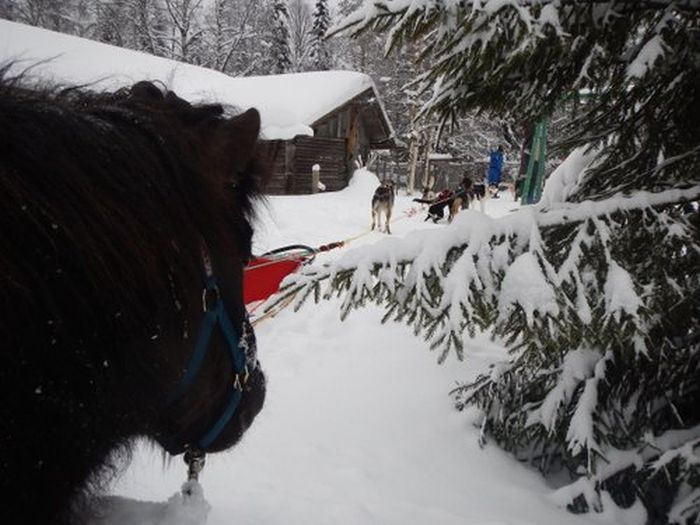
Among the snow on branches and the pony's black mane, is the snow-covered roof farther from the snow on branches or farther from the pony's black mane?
the pony's black mane

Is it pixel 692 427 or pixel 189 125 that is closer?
pixel 189 125

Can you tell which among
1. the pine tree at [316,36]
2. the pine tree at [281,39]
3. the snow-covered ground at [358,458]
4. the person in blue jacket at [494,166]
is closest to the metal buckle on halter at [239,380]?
the snow-covered ground at [358,458]

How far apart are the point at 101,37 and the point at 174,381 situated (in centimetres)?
5174

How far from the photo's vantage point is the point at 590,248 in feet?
5.98

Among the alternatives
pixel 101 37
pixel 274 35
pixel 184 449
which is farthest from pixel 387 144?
pixel 101 37

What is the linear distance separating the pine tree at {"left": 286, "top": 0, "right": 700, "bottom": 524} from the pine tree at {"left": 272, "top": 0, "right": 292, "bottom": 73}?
4256cm

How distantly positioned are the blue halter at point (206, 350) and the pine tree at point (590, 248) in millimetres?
554

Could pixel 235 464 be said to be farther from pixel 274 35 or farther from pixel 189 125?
pixel 274 35

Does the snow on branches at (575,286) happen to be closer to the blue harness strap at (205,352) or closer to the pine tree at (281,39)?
the blue harness strap at (205,352)

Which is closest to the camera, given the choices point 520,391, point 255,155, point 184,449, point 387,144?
point 255,155

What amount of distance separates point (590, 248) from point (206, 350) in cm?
148

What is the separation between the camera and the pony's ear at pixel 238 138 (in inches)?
46.9

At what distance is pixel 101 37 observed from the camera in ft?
140

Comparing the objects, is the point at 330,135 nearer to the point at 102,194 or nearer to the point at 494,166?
the point at 494,166
